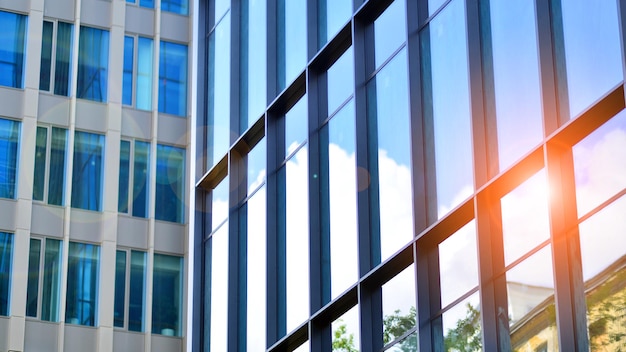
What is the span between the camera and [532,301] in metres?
14.3

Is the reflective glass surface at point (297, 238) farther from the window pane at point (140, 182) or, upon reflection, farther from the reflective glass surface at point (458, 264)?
the window pane at point (140, 182)

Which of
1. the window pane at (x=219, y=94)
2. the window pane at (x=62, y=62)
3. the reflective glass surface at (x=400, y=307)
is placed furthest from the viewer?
the window pane at (x=62, y=62)

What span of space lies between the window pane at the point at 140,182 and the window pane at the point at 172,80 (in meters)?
1.73

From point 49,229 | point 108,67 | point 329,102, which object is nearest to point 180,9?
point 108,67

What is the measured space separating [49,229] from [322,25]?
17208 mm

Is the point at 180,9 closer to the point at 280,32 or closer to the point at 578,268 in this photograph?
the point at 280,32

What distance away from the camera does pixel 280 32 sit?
80.2 feet

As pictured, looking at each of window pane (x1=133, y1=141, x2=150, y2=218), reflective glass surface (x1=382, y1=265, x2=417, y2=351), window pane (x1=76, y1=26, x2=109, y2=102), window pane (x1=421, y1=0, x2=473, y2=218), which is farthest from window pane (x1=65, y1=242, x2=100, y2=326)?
window pane (x1=421, y1=0, x2=473, y2=218)

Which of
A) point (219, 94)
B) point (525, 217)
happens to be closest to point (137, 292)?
point (219, 94)

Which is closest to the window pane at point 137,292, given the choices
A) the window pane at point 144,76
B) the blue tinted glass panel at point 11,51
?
the window pane at point 144,76

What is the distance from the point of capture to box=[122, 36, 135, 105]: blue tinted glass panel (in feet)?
128

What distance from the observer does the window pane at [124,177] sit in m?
37.8

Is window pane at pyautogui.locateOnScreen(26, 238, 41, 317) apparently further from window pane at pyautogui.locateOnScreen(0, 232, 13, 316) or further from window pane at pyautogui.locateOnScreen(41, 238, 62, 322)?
window pane at pyautogui.locateOnScreen(0, 232, 13, 316)

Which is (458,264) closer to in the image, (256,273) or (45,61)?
(256,273)
